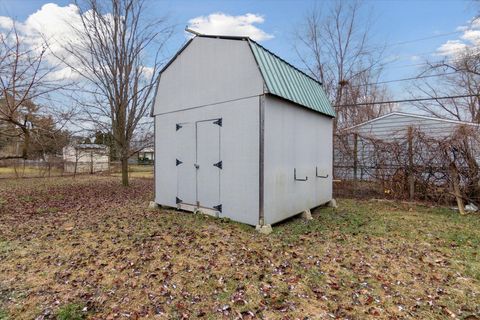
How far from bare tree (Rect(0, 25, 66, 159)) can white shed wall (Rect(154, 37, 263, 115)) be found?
6.72 ft

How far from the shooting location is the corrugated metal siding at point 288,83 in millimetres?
4352

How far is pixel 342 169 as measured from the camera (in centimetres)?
854

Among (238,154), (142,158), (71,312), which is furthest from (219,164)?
(142,158)

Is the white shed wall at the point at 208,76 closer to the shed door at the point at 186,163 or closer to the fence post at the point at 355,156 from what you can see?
the shed door at the point at 186,163

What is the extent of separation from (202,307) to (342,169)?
7323 mm

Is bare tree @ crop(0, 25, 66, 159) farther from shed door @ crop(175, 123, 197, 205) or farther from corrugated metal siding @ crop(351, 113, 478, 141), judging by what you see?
corrugated metal siding @ crop(351, 113, 478, 141)

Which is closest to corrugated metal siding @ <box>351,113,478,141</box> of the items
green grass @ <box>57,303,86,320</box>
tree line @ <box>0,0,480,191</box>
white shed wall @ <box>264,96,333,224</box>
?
tree line @ <box>0,0,480,191</box>

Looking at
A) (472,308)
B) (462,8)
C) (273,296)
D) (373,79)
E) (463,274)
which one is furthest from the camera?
(373,79)

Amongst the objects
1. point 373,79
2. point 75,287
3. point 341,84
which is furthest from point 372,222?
point 373,79

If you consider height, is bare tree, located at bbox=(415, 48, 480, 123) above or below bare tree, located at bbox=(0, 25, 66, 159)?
above

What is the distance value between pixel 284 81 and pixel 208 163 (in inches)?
82.4

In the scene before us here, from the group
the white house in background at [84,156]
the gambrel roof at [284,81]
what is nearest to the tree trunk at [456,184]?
the gambrel roof at [284,81]

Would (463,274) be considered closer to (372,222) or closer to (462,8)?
(372,222)

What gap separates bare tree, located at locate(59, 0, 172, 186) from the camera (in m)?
9.63
